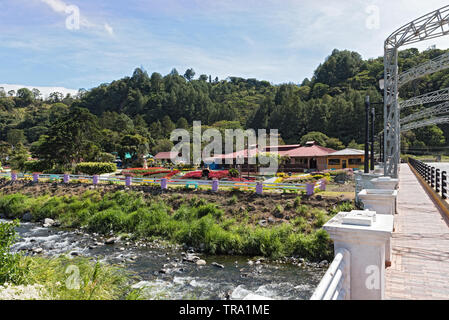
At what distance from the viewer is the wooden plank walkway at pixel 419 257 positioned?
439 cm

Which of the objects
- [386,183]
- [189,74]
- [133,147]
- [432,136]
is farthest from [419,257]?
[189,74]

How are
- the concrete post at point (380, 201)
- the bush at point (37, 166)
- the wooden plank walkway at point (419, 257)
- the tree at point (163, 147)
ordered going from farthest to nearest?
1. the tree at point (163, 147)
2. the bush at point (37, 166)
3. the concrete post at point (380, 201)
4. the wooden plank walkway at point (419, 257)

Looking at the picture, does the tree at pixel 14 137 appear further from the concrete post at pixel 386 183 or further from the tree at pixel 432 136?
the tree at pixel 432 136

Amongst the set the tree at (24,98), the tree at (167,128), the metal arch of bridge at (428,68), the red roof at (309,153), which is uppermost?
the tree at (24,98)

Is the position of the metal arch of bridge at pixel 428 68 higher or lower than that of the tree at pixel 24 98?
lower

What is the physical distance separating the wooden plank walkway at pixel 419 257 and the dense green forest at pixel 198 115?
110 feet

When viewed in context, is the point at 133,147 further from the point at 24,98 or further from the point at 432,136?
the point at 24,98

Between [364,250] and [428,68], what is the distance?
48.6 ft

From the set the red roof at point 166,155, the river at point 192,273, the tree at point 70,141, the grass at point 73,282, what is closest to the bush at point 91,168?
the tree at point 70,141

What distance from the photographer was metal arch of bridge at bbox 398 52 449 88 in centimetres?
1353

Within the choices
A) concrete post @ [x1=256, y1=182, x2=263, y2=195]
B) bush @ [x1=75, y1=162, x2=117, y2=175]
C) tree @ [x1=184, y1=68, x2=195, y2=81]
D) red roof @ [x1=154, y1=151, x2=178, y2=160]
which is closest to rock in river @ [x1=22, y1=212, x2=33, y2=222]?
bush @ [x1=75, y1=162, x2=117, y2=175]

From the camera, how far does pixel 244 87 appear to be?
424 feet

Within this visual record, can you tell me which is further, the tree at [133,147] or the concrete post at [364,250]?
the tree at [133,147]
